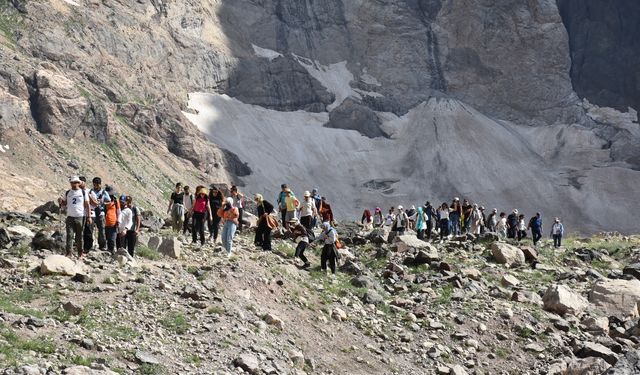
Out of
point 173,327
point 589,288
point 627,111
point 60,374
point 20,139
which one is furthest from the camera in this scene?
point 627,111

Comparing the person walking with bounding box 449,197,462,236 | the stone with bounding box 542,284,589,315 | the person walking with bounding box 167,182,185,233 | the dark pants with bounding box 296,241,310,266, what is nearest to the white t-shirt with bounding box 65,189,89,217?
the dark pants with bounding box 296,241,310,266

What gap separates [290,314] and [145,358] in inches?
214

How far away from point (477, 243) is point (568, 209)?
77.0m

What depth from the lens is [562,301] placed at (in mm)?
22797

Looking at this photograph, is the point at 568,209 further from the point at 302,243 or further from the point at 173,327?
the point at 173,327

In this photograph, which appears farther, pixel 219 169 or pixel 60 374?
pixel 219 169

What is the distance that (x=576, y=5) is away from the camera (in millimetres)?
141500

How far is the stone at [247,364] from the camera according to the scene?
1473cm

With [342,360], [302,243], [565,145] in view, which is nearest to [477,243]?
[302,243]

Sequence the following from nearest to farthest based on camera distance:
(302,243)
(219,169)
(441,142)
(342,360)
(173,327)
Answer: (173,327) < (342,360) < (302,243) < (219,169) < (441,142)

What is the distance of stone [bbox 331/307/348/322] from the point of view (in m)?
19.5

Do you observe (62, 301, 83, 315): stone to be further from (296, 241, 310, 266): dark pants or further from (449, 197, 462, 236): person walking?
(449, 197, 462, 236): person walking

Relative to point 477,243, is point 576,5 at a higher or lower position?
higher

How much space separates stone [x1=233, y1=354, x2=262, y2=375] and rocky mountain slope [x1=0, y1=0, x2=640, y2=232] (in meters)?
44.3
